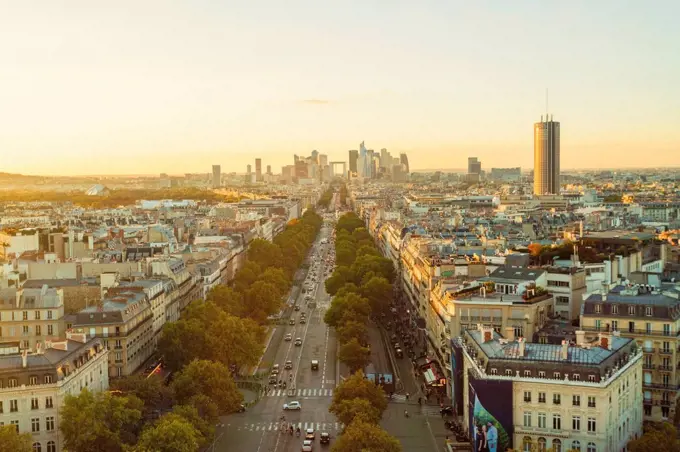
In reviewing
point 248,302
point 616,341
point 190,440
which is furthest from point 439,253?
point 190,440

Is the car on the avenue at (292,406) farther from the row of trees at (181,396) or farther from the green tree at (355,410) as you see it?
the green tree at (355,410)

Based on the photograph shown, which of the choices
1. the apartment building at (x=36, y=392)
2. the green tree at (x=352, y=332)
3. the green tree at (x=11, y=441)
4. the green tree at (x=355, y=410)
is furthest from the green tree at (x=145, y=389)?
the green tree at (x=352, y=332)

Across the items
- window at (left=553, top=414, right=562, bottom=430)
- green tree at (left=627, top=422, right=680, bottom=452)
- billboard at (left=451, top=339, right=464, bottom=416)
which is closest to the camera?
green tree at (left=627, top=422, right=680, bottom=452)

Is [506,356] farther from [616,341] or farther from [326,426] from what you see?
[326,426]

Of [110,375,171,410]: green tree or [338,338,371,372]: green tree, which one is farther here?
[338,338,371,372]: green tree

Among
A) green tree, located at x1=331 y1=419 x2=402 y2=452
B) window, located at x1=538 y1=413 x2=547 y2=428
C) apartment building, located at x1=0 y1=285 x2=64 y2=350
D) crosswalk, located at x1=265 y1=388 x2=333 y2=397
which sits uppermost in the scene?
apartment building, located at x1=0 y1=285 x2=64 y2=350

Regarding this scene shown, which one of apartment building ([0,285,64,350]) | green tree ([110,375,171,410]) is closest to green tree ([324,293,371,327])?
apartment building ([0,285,64,350])

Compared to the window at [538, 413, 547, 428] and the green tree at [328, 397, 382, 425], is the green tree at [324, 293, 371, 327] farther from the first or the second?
the window at [538, 413, 547, 428]
